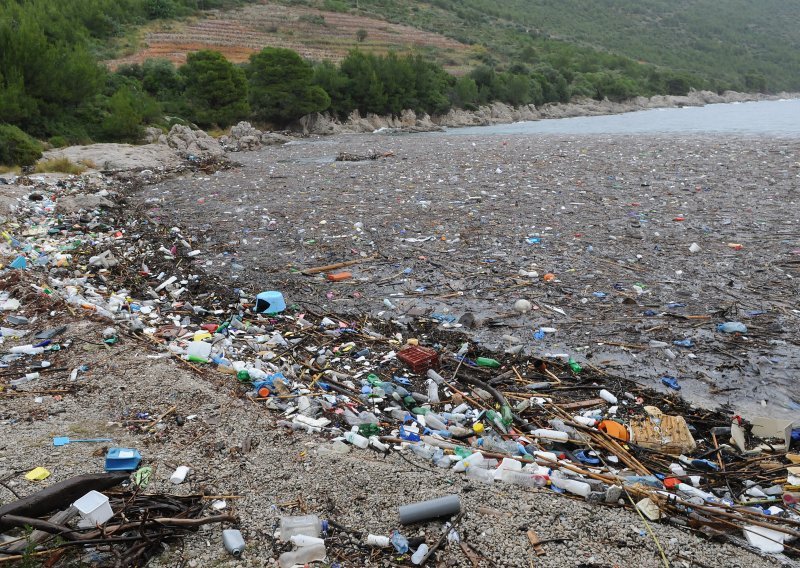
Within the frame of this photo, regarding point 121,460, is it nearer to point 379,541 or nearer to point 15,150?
point 379,541

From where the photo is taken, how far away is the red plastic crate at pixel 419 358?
13.9 feet

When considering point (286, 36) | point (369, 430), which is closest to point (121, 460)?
point (369, 430)

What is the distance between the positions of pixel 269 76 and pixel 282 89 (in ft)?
3.92

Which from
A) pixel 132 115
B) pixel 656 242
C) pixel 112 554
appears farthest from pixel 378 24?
pixel 112 554

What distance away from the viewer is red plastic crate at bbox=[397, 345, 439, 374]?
4223 mm

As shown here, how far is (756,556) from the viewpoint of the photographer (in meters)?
2.29

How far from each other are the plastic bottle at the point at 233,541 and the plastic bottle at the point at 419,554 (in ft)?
2.27

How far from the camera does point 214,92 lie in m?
29.5

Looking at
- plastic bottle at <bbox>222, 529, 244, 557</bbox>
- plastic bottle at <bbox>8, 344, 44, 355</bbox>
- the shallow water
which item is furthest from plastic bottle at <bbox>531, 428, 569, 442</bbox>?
the shallow water

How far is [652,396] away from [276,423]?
2512mm

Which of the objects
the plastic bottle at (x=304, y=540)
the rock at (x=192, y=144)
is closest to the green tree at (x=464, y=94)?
the rock at (x=192, y=144)

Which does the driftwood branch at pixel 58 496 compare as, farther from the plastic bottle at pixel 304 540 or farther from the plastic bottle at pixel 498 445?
the plastic bottle at pixel 498 445

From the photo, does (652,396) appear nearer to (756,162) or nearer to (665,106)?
(756,162)

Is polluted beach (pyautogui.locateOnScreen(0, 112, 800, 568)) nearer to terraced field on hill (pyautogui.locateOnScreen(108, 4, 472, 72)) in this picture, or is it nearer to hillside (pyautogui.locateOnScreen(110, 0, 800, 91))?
hillside (pyautogui.locateOnScreen(110, 0, 800, 91))
